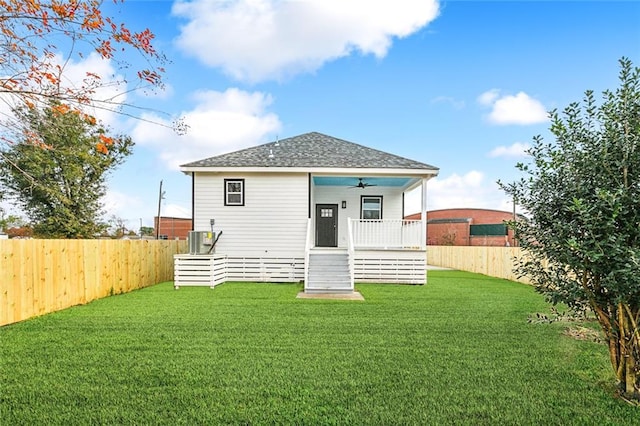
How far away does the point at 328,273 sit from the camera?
11711 millimetres

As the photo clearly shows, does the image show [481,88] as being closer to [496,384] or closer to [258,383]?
[496,384]

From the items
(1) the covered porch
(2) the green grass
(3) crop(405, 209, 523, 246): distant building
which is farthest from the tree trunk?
(3) crop(405, 209, 523, 246): distant building

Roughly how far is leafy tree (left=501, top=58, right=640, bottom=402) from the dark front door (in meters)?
11.9

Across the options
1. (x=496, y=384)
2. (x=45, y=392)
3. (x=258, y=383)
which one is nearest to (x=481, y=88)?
(x=496, y=384)

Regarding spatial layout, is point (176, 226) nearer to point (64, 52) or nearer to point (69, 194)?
point (69, 194)

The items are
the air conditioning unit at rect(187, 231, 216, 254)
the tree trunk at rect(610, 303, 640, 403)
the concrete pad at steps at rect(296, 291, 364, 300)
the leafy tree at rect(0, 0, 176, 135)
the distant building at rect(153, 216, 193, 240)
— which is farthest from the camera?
the distant building at rect(153, 216, 193, 240)

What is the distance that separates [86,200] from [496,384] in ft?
72.3

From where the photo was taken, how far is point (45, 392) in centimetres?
364

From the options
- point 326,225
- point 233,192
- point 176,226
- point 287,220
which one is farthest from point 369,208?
point 176,226

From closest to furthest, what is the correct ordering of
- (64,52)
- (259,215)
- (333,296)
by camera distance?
(64,52), (333,296), (259,215)

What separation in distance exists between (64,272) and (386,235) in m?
9.01

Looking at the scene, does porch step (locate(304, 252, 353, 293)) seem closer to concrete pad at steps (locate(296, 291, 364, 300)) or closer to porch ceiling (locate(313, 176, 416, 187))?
concrete pad at steps (locate(296, 291, 364, 300))

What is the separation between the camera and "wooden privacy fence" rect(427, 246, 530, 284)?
48.8ft

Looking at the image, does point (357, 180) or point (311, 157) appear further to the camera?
point (357, 180)
